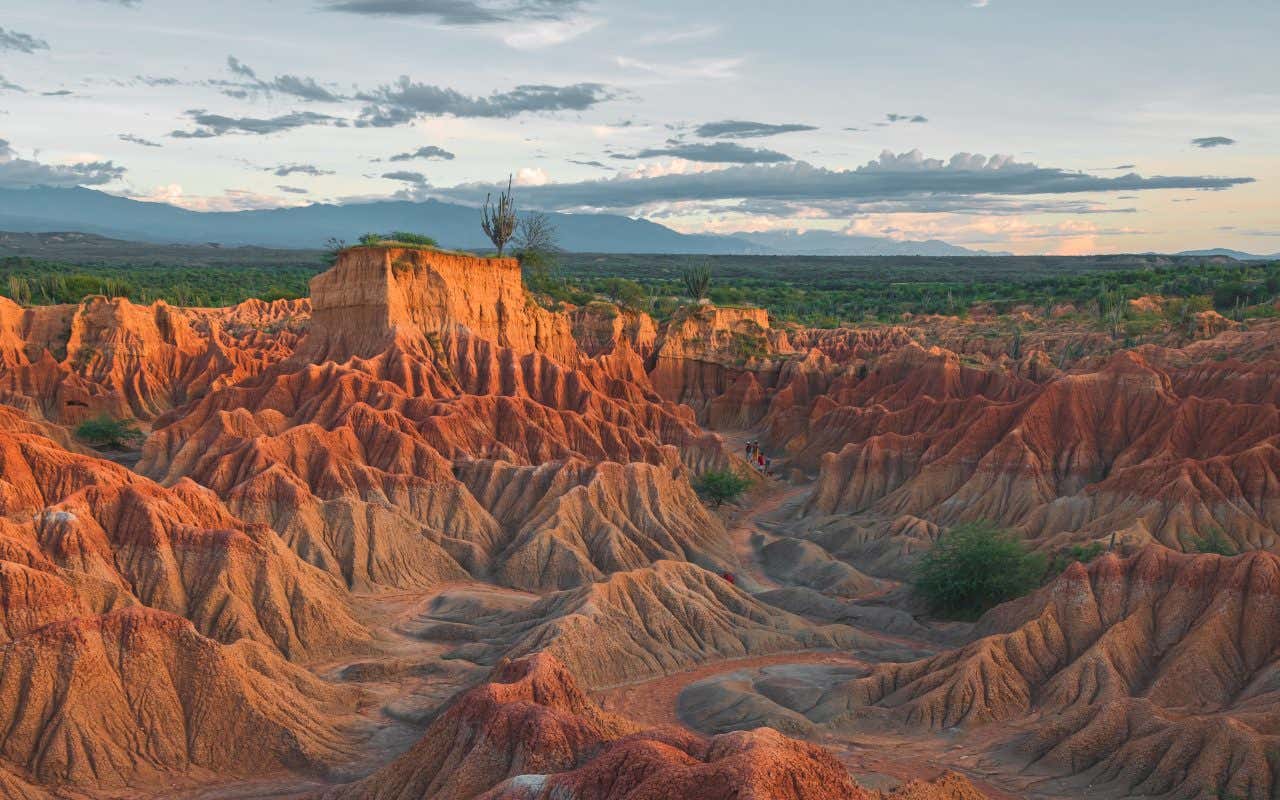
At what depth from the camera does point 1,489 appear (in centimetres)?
4228

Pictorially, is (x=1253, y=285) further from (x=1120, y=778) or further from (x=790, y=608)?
(x=1120, y=778)

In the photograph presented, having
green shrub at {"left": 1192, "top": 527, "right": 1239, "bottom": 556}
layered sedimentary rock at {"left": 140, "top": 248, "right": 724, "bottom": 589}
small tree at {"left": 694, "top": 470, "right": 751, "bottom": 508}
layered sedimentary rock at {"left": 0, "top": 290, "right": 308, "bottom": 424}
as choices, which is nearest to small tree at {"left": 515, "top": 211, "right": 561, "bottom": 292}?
layered sedimentary rock at {"left": 0, "top": 290, "right": 308, "bottom": 424}

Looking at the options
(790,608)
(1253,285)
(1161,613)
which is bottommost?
(790,608)

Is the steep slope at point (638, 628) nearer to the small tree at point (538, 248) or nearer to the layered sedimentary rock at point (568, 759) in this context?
the layered sedimentary rock at point (568, 759)

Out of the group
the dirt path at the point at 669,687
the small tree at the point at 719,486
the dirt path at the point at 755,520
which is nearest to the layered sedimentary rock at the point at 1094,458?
the dirt path at the point at 755,520

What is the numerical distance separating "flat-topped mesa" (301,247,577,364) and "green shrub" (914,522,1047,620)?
138 feet

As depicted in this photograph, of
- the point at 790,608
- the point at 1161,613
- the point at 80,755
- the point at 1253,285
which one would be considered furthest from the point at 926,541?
the point at 1253,285

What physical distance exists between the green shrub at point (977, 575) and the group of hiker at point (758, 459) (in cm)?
3315

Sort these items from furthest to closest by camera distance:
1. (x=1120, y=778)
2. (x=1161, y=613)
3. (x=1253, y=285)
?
1. (x=1253, y=285)
2. (x=1161, y=613)
3. (x=1120, y=778)

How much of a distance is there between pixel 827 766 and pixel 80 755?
1930 cm

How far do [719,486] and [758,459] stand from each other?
1704cm

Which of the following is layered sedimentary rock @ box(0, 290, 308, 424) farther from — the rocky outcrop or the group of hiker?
the rocky outcrop

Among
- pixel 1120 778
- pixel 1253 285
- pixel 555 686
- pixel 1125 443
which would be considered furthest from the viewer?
pixel 1253 285

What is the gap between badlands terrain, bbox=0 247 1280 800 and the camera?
96.9 feet
